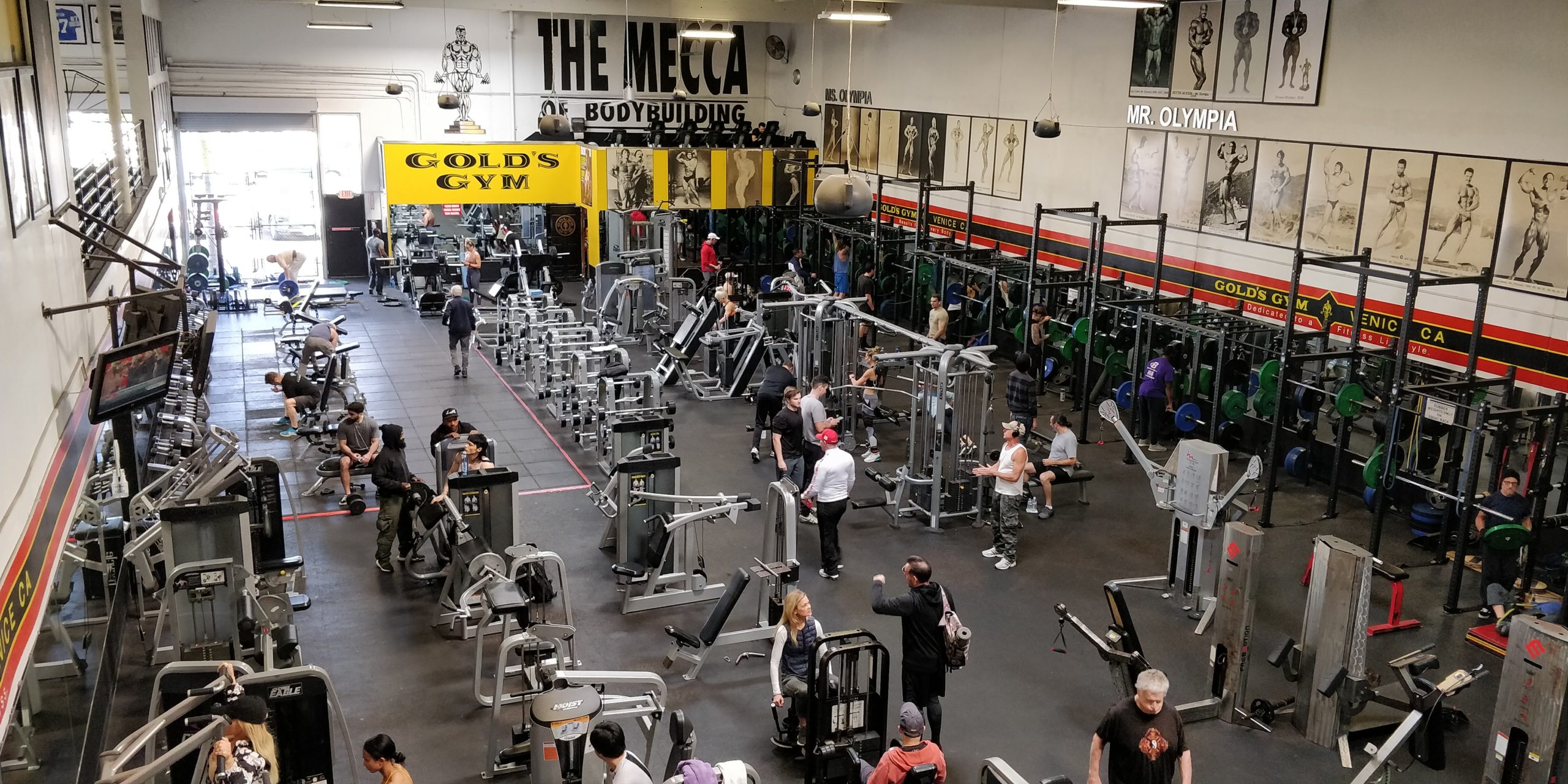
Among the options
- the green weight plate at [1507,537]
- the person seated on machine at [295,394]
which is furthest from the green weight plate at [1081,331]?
the person seated on machine at [295,394]

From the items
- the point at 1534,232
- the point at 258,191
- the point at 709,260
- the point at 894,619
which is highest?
the point at 1534,232

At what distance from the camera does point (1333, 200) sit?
12.6 metres

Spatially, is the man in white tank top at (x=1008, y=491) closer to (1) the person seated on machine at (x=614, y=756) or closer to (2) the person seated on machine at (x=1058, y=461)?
(2) the person seated on machine at (x=1058, y=461)

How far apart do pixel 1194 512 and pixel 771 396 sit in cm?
484

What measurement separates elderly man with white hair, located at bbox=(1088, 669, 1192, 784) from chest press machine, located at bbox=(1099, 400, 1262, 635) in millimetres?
3500

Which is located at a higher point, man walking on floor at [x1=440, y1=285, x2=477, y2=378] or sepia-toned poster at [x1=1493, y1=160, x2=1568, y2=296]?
sepia-toned poster at [x1=1493, y1=160, x2=1568, y2=296]

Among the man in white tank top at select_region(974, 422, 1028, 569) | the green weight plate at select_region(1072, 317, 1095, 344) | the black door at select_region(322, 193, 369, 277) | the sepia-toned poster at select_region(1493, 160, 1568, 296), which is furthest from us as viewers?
the black door at select_region(322, 193, 369, 277)

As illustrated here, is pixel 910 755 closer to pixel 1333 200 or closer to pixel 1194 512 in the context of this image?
pixel 1194 512

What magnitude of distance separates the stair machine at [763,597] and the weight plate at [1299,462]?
622 centimetres

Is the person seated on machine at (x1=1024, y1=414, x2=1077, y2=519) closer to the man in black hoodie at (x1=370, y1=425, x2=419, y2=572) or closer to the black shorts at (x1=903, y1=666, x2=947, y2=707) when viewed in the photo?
the black shorts at (x1=903, y1=666, x2=947, y2=707)

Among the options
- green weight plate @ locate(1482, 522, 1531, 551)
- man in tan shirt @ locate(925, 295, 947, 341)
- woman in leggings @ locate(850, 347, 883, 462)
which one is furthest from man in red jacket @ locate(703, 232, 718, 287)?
green weight plate @ locate(1482, 522, 1531, 551)

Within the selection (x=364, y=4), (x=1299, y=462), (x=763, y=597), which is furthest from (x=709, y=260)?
(x=763, y=597)

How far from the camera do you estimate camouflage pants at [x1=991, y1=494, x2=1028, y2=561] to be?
9891mm

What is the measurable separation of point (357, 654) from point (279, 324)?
1297 centimetres
